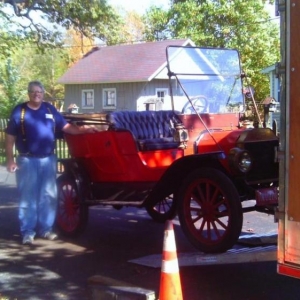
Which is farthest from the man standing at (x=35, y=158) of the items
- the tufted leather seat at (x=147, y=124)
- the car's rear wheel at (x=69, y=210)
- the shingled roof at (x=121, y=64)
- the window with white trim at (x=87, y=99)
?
the window with white trim at (x=87, y=99)

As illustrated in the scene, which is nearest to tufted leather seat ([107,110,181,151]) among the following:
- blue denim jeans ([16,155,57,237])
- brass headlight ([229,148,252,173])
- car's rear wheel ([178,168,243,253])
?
blue denim jeans ([16,155,57,237])

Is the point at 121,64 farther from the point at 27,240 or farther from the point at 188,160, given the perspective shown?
the point at 188,160

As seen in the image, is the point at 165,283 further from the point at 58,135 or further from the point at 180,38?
the point at 180,38

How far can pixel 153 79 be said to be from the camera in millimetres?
32344

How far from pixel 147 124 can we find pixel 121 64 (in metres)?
27.3

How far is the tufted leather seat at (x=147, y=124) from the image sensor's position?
287 inches

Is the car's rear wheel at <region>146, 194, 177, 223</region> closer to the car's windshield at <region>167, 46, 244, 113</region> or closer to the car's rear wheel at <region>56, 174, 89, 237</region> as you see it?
the car's rear wheel at <region>56, 174, 89, 237</region>

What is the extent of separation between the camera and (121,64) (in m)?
34.6

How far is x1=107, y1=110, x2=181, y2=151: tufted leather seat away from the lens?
7277 mm

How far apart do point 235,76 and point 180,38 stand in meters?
23.2

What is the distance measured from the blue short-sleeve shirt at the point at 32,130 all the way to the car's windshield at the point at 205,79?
5.18ft

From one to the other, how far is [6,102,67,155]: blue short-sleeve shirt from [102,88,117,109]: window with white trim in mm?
27235

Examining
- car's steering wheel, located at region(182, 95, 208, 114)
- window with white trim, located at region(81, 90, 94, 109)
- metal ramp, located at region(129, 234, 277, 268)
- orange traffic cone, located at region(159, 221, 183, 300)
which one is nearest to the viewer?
orange traffic cone, located at region(159, 221, 183, 300)

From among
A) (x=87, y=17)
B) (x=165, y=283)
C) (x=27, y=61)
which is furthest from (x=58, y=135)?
(x=27, y=61)
